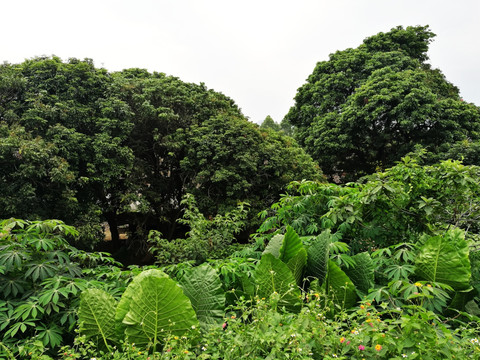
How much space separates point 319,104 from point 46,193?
37.4 feet

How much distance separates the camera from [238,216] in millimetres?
4496

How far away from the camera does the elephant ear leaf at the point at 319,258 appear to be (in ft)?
7.99

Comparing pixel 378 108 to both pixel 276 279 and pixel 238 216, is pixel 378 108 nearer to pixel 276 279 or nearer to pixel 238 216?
pixel 238 216

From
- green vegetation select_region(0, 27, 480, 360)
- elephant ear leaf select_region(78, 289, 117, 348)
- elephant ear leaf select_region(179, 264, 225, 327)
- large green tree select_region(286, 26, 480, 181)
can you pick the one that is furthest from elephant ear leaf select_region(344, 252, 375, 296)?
large green tree select_region(286, 26, 480, 181)

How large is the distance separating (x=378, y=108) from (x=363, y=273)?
383 inches

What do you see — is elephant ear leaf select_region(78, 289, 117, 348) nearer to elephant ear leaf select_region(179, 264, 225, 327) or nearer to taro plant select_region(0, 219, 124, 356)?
taro plant select_region(0, 219, 124, 356)

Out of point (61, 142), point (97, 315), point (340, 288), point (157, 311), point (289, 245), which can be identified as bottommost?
point (97, 315)

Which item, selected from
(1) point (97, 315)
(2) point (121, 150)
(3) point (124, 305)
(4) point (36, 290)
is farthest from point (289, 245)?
(2) point (121, 150)

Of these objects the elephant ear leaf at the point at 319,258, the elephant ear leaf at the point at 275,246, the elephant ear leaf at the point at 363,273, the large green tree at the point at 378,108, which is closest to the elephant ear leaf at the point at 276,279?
the elephant ear leaf at the point at 319,258

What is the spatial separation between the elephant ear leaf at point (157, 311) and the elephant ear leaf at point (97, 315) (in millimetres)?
208

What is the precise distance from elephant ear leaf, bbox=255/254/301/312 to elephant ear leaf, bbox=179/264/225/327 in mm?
308

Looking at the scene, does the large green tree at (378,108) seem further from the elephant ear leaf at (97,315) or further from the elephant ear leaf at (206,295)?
the elephant ear leaf at (97,315)

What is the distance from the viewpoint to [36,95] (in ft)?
24.4

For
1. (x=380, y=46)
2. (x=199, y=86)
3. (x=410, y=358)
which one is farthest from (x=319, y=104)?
(x=410, y=358)
